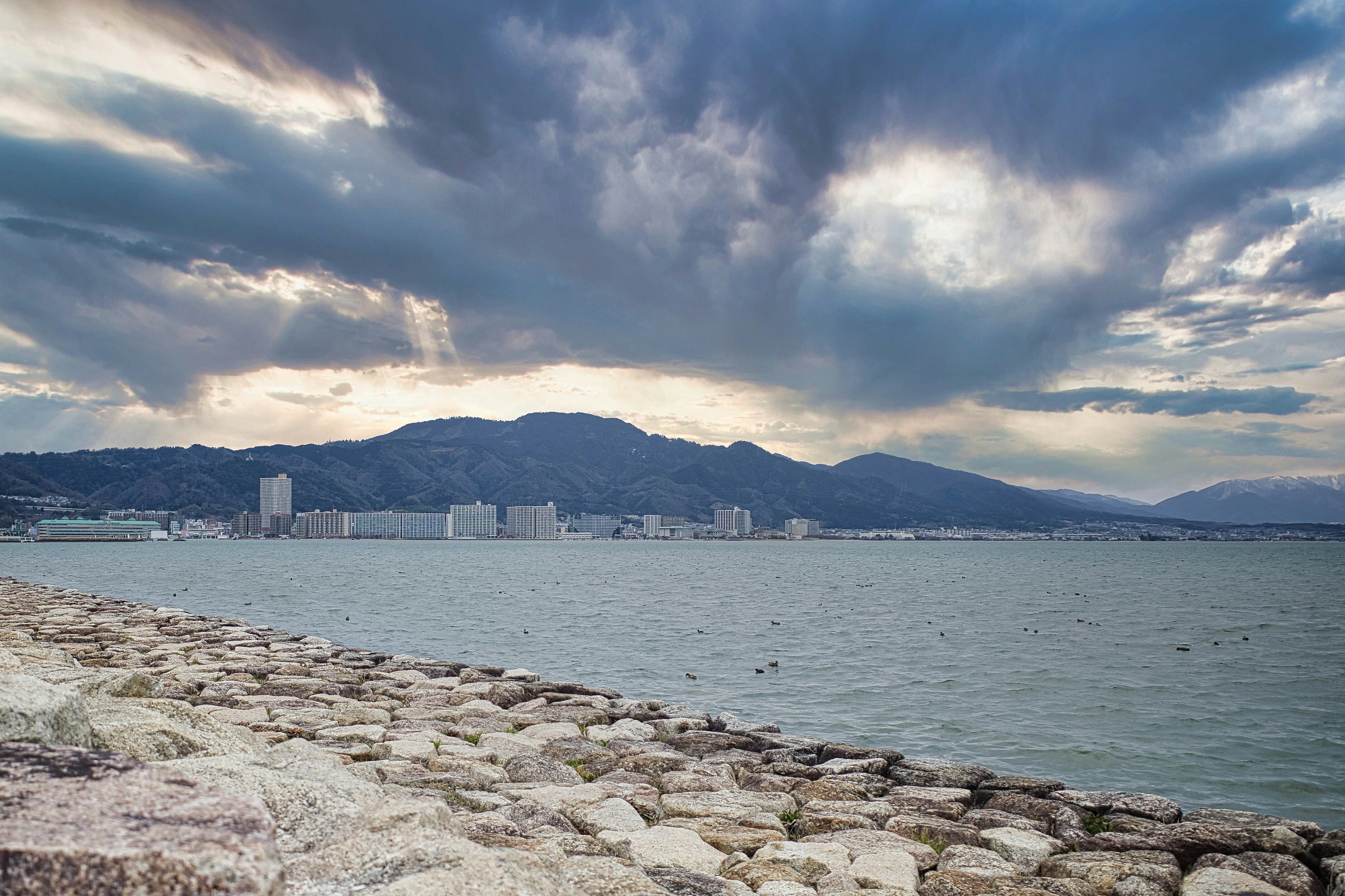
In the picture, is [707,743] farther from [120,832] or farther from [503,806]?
[120,832]

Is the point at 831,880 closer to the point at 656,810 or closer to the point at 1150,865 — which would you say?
the point at 656,810

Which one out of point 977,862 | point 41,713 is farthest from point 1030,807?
point 41,713

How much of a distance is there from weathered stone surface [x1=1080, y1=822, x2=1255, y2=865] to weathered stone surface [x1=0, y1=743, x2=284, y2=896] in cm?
901

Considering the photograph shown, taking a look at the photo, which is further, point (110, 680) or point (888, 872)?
point (110, 680)

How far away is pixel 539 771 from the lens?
393 inches

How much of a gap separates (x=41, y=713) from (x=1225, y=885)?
927cm

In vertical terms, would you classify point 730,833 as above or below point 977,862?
above

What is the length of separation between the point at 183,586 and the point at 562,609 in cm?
3146

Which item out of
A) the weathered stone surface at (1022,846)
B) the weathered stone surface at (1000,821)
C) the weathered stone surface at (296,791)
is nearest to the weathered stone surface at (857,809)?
the weathered stone surface at (1000,821)

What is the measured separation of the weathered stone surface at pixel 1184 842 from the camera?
28.4ft

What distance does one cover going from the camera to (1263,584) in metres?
68.9

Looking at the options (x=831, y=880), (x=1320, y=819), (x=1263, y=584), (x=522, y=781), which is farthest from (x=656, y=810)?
(x=1263, y=584)

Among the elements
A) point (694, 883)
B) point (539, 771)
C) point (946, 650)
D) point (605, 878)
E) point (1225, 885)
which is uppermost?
point (605, 878)

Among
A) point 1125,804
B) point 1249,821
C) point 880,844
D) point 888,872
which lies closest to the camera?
point 888,872
